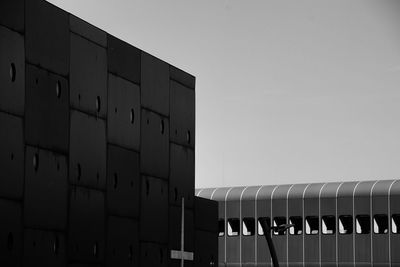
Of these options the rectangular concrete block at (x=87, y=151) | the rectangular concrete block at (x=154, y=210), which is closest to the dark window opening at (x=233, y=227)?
the rectangular concrete block at (x=154, y=210)

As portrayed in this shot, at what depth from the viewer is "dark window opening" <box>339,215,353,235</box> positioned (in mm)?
72938

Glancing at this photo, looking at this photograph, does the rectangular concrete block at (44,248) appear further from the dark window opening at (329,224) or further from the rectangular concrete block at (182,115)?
the dark window opening at (329,224)

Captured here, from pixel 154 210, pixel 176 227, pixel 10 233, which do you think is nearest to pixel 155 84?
pixel 154 210

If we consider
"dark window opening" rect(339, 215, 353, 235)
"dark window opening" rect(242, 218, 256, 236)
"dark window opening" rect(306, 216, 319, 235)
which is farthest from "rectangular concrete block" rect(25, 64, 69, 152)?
"dark window opening" rect(242, 218, 256, 236)

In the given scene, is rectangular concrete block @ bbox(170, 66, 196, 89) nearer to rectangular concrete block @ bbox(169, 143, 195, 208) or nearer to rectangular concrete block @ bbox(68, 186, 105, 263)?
rectangular concrete block @ bbox(169, 143, 195, 208)

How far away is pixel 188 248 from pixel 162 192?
5206 mm

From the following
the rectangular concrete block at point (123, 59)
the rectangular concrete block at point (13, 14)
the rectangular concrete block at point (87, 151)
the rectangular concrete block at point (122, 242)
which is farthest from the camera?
the rectangular concrete block at point (123, 59)

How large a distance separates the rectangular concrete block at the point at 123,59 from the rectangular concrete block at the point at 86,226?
16.9 feet

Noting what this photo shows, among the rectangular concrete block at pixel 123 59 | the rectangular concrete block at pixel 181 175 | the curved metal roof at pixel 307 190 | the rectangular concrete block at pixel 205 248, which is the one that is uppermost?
the rectangular concrete block at pixel 123 59

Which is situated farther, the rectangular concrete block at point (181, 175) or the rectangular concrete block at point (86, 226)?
the rectangular concrete block at point (181, 175)

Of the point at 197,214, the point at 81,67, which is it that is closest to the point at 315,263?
the point at 197,214

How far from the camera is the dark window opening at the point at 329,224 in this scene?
73.7m

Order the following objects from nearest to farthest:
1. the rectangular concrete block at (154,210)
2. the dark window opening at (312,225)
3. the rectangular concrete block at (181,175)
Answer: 1. the rectangular concrete block at (154,210)
2. the rectangular concrete block at (181,175)
3. the dark window opening at (312,225)

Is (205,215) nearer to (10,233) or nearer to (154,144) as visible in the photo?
(154,144)
